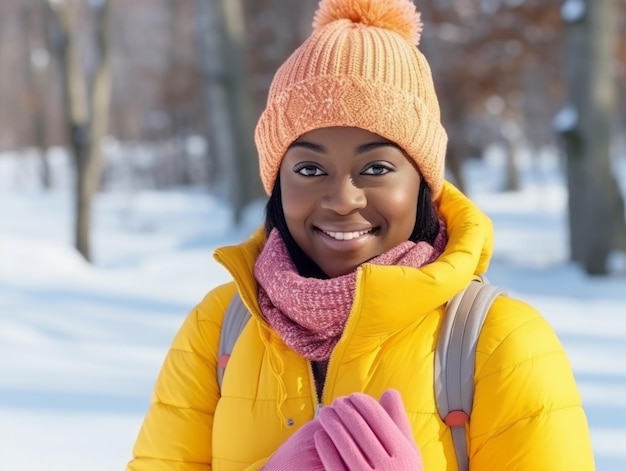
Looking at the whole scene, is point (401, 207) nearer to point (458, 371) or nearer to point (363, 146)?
point (363, 146)

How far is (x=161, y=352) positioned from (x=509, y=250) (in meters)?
7.45

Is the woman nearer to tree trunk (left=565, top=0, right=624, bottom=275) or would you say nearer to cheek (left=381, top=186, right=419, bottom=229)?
cheek (left=381, top=186, right=419, bottom=229)

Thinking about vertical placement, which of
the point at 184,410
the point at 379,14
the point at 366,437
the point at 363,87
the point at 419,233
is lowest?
the point at 184,410

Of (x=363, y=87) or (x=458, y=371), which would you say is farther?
(x=363, y=87)

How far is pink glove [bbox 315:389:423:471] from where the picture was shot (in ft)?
4.42

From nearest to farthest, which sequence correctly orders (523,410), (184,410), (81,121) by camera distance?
(523,410) → (184,410) → (81,121)

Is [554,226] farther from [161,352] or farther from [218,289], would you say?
[218,289]

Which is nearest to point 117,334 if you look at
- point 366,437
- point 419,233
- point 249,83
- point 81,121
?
point 419,233

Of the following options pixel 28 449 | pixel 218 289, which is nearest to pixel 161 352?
pixel 28 449

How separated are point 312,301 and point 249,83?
12.5 metres

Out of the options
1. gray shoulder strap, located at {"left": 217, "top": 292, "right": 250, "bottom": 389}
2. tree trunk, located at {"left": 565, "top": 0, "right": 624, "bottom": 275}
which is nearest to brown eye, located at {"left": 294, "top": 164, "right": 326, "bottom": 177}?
gray shoulder strap, located at {"left": 217, "top": 292, "right": 250, "bottom": 389}

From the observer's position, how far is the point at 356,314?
1.55 m

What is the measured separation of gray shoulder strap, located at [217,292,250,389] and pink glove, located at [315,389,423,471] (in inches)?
16.5

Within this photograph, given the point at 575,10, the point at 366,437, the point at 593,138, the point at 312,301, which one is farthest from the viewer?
the point at 593,138
